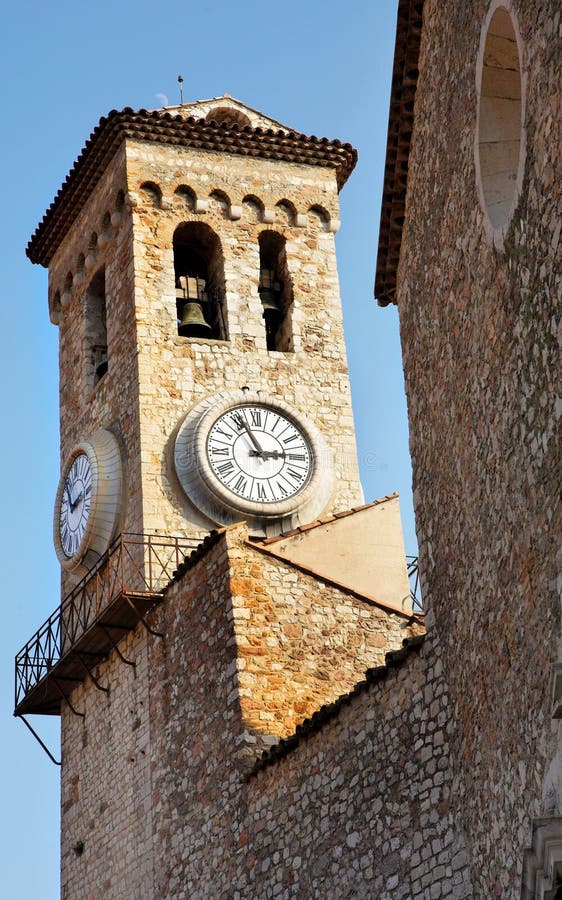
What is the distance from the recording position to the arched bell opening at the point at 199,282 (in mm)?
18297

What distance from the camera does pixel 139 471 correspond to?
16.8 meters

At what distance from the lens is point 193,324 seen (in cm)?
1812

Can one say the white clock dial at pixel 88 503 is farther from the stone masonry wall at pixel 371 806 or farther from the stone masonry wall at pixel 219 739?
the stone masonry wall at pixel 371 806

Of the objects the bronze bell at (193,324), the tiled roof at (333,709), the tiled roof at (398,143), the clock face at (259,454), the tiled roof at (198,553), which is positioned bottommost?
the tiled roof at (333,709)

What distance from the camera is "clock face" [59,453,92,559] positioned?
1769 cm

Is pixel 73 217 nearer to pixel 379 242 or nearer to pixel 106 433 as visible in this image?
pixel 106 433

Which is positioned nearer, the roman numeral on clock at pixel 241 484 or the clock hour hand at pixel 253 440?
the roman numeral on clock at pixel 241 484

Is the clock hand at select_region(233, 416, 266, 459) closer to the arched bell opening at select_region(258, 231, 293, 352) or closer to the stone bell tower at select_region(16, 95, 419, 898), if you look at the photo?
the stone bell tower at select_region(16, 95, 419, 898)

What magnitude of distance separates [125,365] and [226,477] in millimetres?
2031

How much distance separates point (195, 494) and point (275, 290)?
3.55m

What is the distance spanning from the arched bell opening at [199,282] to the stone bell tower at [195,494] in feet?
0.11

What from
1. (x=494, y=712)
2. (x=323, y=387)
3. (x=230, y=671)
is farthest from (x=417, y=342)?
(x=323, y=387)

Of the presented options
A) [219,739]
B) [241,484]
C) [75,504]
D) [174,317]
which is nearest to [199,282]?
[174,317]

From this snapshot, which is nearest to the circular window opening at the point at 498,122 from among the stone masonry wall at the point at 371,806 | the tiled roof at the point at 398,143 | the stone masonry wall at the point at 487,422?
the stone masonry wall at the point at 487,422
